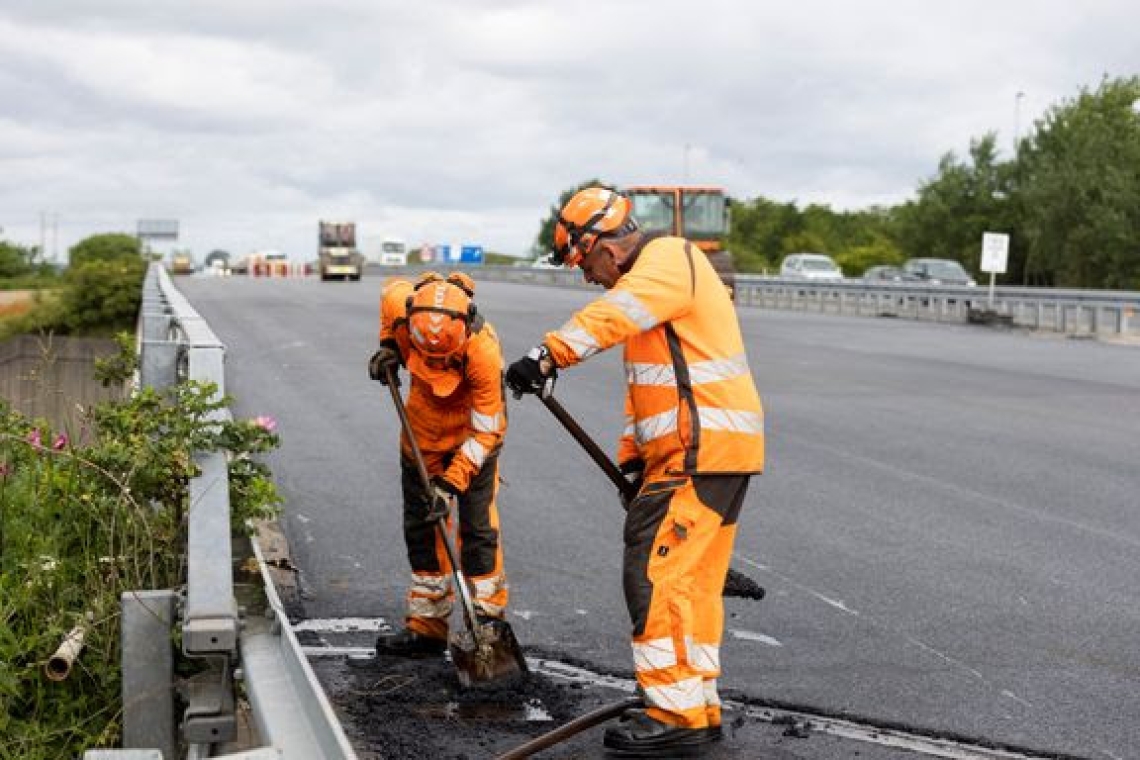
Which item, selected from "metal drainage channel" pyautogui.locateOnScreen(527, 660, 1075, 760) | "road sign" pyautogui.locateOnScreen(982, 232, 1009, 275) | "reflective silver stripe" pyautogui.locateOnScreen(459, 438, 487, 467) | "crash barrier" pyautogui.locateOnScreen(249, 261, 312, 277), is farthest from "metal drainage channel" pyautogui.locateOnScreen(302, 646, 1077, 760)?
"crash barrier" pyautogui.locateOnScreen(249, 261, 312, 277)

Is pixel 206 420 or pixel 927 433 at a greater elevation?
pixel 206 420

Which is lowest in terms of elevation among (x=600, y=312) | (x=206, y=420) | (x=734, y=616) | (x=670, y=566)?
(x=734, y=616)

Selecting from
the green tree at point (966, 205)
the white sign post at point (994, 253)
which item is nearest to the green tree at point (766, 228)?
the green tree at point (966, 205)

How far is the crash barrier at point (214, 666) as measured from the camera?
11.7 feet

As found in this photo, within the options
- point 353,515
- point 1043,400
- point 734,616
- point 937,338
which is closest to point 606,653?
point 734,616

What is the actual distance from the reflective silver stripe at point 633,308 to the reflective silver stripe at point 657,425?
1.15ft

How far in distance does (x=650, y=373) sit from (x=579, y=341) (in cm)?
39

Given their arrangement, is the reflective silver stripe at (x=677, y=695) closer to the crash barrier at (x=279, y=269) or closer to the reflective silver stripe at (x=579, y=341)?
the reflective silver stripe at (x=579, y=341)

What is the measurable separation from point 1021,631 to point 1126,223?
50867 mm

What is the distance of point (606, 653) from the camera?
6637 mm

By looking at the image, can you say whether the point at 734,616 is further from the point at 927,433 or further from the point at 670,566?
the point at 927,433

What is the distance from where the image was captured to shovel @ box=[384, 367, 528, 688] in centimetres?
590

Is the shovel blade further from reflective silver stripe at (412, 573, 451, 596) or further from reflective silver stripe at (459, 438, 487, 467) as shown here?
reflective silver stripe at (459, 438, 487, 467)

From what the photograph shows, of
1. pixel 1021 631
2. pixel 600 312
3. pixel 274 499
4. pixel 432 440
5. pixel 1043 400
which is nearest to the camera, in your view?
pixel 600 312
